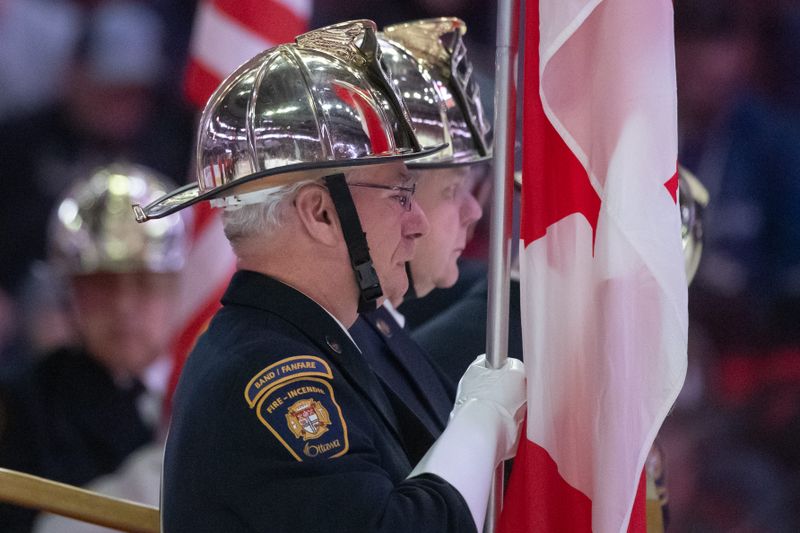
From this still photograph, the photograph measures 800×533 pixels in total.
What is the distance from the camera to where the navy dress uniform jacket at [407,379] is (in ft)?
7.07

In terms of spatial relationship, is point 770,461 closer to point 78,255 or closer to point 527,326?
point 78,255

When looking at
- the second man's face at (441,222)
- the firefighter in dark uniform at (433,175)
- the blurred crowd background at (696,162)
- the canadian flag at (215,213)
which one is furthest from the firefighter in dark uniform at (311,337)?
the blurred crowd background at (696,162)

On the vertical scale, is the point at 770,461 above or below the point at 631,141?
below

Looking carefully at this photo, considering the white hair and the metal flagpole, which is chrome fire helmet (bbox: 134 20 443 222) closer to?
the white hair

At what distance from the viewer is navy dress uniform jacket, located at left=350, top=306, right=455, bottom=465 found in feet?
7.07

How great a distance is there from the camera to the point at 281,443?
5.55 ft

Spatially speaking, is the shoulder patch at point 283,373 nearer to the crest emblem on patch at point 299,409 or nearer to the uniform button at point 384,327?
the crest emblem on patch at point 299,409

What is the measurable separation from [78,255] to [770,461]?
286 cm

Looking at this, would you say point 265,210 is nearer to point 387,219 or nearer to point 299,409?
point 387,219

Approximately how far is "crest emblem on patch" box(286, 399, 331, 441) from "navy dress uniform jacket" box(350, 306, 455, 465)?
1.37ft

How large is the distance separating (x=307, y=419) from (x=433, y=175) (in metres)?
1.06

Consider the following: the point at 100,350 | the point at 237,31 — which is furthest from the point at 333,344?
the point at 237,31

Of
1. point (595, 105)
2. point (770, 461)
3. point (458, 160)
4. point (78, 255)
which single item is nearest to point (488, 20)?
point (770, 461)

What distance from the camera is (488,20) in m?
5.51
